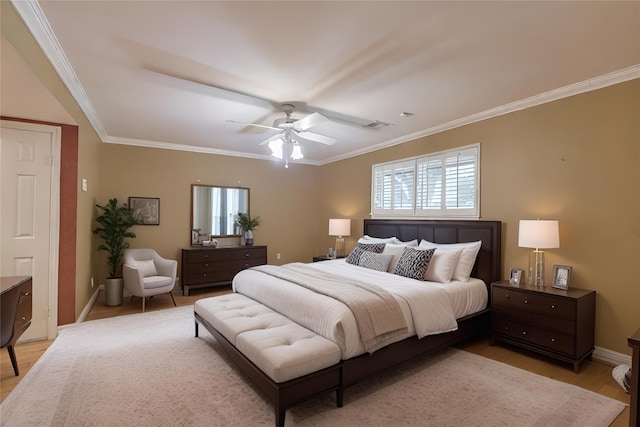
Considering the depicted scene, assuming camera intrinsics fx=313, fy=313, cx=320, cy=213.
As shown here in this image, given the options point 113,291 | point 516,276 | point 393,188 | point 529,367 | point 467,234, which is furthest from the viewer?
point 393,188

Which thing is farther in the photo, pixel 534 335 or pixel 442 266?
pixel 442 266

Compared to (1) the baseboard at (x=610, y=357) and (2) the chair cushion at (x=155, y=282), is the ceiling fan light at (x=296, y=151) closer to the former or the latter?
(2) the chair cushion at (x=155, y=282)

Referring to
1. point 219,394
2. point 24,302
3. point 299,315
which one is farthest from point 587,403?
point 24,302

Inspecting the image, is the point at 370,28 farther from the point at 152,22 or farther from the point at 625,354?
the point at 625,354

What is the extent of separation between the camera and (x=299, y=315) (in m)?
2.76

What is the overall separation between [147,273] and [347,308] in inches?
154

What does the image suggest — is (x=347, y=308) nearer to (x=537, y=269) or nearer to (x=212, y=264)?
(x=537, y=269)

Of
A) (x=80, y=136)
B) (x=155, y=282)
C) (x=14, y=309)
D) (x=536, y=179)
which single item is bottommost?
(x=155, y=282)

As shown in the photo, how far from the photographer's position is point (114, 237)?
498cm

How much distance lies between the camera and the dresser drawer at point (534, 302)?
9.48ft

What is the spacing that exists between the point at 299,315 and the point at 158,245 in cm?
399

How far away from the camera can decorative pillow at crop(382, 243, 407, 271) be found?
13.8ft

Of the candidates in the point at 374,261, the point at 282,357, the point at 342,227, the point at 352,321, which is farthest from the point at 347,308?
the point at 342,227

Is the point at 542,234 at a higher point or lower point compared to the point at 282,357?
higher
